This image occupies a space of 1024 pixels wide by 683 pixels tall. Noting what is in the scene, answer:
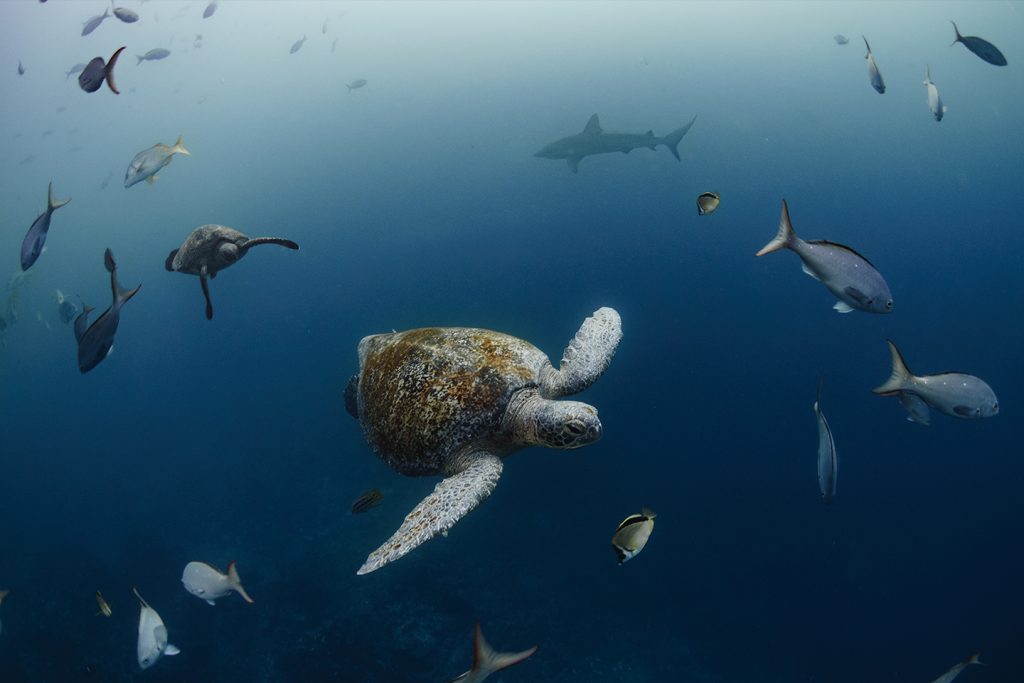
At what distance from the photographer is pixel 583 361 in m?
3.84

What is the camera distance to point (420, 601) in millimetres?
6312

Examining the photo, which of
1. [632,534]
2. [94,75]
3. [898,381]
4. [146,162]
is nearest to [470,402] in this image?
[632,534]

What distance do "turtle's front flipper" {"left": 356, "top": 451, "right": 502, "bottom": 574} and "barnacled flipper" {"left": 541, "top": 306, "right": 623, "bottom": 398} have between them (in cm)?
88

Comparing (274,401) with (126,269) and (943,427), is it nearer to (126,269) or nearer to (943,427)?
(943,427)

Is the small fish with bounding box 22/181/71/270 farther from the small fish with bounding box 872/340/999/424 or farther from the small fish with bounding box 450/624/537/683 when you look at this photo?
the small fish with bounding box 872/340/999/424

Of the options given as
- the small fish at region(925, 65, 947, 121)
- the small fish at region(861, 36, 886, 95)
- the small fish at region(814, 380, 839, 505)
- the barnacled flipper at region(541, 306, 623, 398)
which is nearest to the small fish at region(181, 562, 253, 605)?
the barnacled flipper at region(541, 306, 623, 398)

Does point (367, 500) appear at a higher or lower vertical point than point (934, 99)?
lower

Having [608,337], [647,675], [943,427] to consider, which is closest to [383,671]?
[647,675]

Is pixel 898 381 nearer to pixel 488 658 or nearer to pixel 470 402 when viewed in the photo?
pixel 470 402

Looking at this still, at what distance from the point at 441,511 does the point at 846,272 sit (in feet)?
9.76

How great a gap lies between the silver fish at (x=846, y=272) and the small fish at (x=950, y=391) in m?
0.46

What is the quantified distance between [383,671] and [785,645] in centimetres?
580

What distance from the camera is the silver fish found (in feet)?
9.14

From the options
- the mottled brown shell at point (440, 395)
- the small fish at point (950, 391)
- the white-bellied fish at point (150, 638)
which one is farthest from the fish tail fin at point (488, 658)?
the white-bellied fish at point (150, 638)
